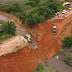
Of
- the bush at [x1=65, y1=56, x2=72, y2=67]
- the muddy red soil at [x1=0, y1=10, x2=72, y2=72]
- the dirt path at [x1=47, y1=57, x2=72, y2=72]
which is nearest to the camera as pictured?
the muddy red soil at [x1=0, y1=10, x2=72, y2=72]

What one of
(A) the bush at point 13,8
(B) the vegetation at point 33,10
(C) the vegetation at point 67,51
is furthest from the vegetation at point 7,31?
(C) the vegetation at point 67,51

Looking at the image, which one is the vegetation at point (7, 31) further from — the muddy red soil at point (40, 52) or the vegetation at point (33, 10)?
the vegetation at point (33, 10)

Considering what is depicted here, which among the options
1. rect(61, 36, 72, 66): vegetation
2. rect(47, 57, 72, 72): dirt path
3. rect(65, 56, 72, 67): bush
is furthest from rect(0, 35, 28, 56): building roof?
rect(65, 56, 72, 67): bush

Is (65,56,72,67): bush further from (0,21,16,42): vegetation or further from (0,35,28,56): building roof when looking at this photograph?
(0,21,16,42): vegetation

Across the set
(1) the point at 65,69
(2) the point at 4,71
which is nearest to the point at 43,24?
(1) the point at 65,69

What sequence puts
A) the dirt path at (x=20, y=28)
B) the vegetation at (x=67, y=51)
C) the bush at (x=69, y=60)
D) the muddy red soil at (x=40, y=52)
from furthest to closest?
the dirt path at (x=20, y=28)
the vegetation at (x=67, y=51)
the bush at (x=69, y=60)
the muddy red soil at (x=40, y=52)

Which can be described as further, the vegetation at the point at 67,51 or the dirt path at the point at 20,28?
the dirt path at the point at 20,28
